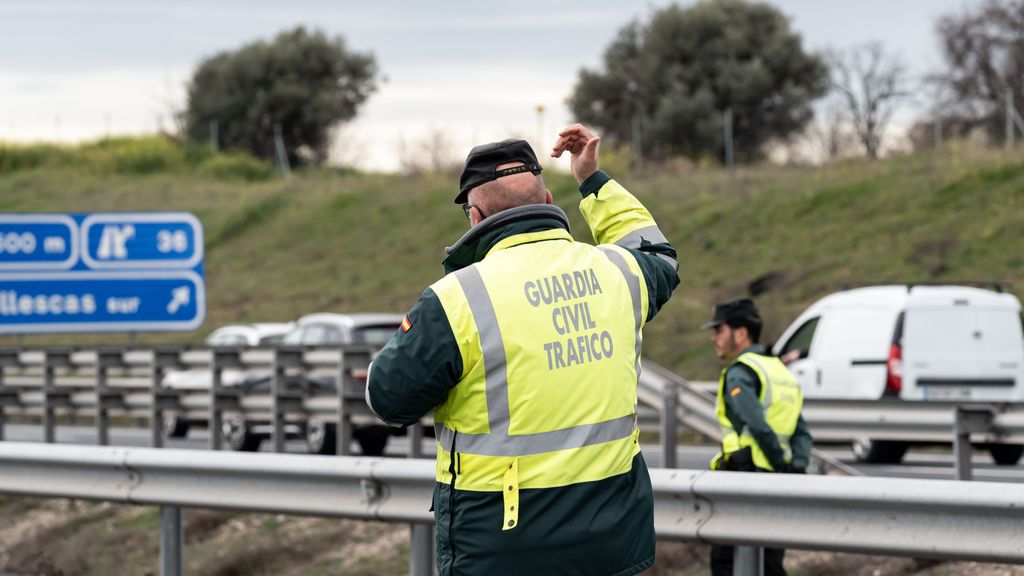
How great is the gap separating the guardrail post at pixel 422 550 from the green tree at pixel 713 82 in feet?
133

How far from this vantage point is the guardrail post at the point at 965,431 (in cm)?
1075

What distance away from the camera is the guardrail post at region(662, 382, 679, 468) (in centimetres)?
1293

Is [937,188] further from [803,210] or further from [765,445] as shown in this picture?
[765,445]

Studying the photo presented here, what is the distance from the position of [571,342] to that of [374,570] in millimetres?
5421

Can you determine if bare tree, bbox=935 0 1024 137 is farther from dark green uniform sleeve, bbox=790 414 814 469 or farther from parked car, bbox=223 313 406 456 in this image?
dark green uniform sleeve, bbox=790 414 814 469

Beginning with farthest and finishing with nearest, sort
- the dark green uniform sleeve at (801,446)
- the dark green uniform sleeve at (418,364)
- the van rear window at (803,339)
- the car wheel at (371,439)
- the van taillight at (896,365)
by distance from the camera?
1. the van rear window at (803,339)
2. the van taillight at (896,365)
3. the car wheel at (371,439)
4. the dark green uniform sleeve at (801,446)
5. the dark green uniform sleeve at (418,364)

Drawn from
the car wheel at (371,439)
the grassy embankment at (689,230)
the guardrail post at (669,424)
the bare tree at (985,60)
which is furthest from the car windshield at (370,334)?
the bare tree at (985,60)

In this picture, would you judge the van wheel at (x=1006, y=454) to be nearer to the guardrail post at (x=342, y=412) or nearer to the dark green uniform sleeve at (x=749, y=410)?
the guardrail post at (x=342, y=412)

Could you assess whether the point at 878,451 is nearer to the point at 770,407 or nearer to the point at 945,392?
the point at 945,392

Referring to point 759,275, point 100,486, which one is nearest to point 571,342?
point 100,486

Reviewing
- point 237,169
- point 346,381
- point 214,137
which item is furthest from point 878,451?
point 214,137

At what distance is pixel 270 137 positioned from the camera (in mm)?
61188

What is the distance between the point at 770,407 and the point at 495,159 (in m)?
3.75

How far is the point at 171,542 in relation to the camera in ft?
27.0
